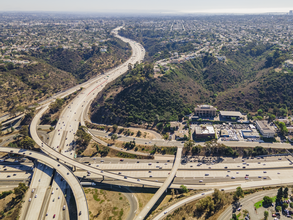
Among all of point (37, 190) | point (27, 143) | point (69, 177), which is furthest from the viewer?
point (27, 143)

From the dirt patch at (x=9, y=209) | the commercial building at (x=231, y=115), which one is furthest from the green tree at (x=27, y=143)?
the commercial building at (x=231, y=115)

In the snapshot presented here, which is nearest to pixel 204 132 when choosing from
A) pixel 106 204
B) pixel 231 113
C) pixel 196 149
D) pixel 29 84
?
pixel 196 149

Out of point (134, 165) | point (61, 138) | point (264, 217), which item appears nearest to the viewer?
point (264, 217)

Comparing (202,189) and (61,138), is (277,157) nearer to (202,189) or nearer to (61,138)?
(202,189)

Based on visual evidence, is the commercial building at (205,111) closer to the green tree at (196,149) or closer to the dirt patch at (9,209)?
the green tree at (196,149)

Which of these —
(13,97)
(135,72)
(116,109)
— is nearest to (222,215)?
(116,109)

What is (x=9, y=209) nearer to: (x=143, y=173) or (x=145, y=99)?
(x=143, y=173)
